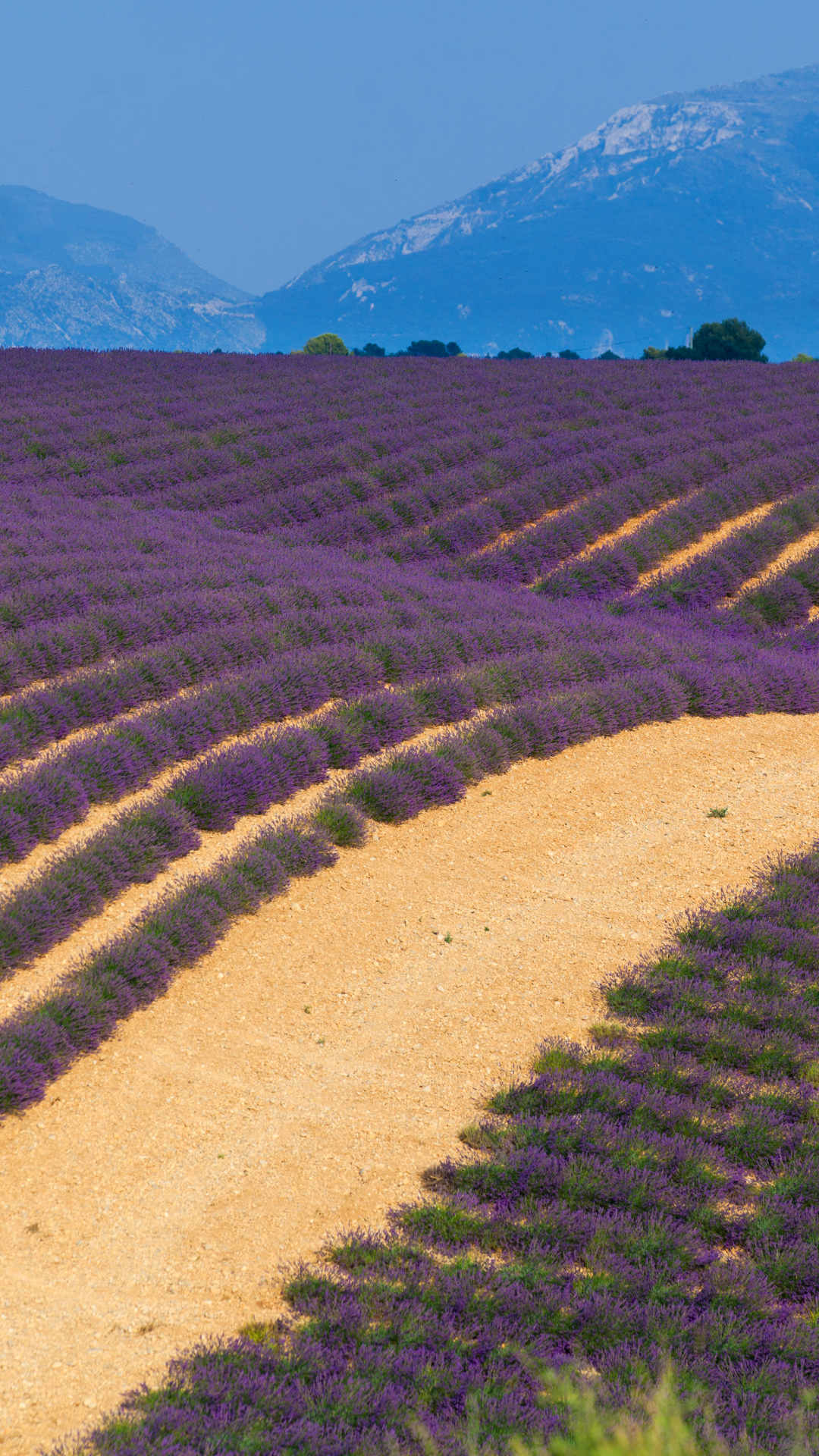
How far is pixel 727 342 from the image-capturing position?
149 ft

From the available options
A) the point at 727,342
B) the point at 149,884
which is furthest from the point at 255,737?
the point at 727,342

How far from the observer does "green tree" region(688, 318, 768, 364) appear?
148ft

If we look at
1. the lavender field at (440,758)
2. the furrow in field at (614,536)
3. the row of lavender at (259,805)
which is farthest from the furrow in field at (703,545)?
the row of lavender at (259,805)

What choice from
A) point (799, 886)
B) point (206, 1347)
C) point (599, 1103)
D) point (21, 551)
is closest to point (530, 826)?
point (799, 886)

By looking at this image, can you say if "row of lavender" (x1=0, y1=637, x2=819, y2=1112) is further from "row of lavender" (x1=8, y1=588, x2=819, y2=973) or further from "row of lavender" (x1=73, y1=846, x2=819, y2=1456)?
"row of lavender" (x1=73, y1=846, x2=819, y2=1456)

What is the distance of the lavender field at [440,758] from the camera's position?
3.62m

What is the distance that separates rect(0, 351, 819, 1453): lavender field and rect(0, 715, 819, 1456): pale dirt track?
10.2 inches

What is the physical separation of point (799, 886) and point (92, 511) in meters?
12.1

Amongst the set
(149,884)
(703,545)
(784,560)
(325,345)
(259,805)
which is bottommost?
(149,884)

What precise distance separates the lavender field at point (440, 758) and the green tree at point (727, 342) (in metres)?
24.3

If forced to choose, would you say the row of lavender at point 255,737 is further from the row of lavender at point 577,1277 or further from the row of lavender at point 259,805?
the row of lavender at point 577,1277

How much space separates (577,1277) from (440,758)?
5294 millimetres

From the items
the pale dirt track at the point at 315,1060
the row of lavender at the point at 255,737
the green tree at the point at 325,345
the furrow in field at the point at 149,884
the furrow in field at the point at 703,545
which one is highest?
the green tree at the point at 325,345

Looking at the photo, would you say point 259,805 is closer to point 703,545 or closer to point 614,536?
point 614,536
